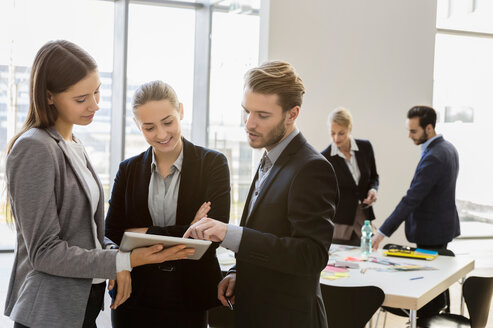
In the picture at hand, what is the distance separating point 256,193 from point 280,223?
0.65ft

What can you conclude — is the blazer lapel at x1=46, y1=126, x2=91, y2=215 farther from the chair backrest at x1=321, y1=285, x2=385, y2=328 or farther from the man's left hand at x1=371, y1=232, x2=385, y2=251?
the man's left hand at x1=371, y1=232, x2=385, y2=251

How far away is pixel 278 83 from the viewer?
6.24 feet

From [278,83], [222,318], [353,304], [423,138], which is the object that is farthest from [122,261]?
[423,138]

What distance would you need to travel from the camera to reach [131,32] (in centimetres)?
775

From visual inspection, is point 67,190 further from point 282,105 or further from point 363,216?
point 363,216

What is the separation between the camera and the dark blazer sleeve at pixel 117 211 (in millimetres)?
2307

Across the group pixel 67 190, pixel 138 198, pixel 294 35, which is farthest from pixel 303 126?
pixel 67 190

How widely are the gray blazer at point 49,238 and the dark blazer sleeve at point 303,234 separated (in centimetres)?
48

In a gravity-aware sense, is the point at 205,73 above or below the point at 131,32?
below

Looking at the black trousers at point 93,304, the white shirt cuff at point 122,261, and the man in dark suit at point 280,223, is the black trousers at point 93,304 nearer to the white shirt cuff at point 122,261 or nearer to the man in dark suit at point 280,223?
the white shirt cuff at point 122,261

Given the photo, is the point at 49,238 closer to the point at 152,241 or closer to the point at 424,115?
the point at 152,241

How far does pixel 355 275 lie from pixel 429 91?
4.90m

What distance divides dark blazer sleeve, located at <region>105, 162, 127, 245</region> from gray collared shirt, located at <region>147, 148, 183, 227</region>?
142mm

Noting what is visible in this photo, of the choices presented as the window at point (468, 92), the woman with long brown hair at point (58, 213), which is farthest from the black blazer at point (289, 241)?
the window at point (468, 92)
